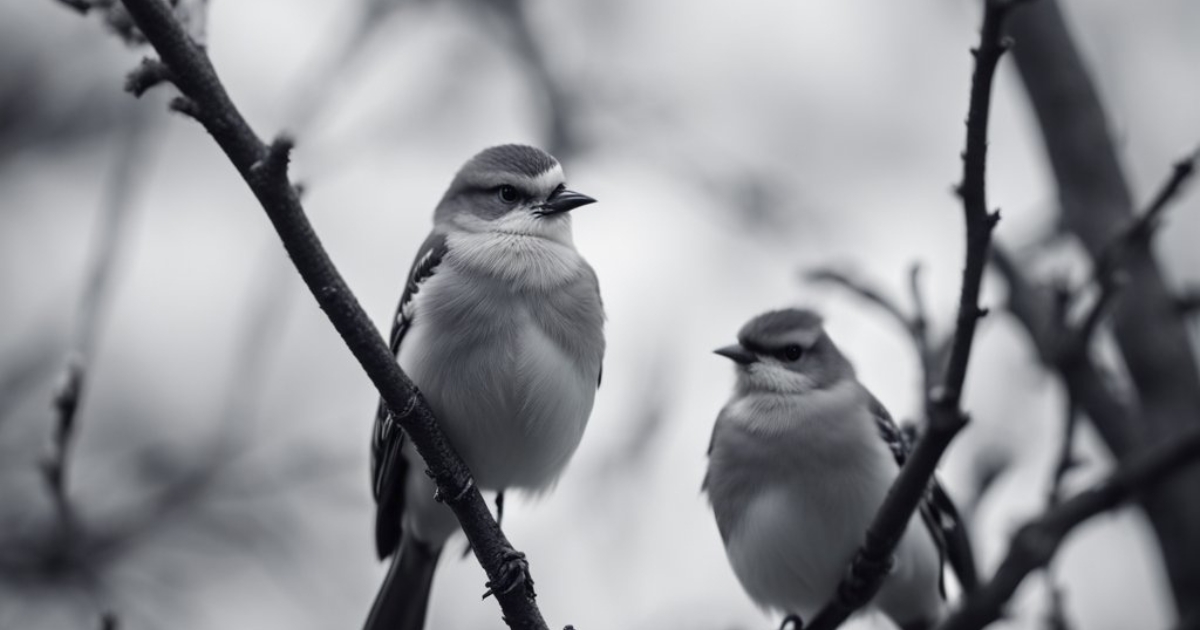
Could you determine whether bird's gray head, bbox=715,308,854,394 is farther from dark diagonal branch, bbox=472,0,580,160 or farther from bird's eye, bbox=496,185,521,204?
dark diagonal branch, bbox=472,0,580,160

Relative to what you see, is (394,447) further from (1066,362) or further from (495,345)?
(1066,362)

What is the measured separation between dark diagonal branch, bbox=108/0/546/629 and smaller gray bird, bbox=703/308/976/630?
7.06ft

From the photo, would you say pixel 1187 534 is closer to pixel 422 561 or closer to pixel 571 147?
pixel 422 561

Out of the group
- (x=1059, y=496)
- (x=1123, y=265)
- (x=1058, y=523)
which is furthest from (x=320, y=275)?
(x=1123, y=265)

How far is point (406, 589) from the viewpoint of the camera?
6141 millimetres

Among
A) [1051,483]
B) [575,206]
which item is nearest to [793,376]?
[575,206]

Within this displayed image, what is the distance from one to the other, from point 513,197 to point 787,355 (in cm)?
176

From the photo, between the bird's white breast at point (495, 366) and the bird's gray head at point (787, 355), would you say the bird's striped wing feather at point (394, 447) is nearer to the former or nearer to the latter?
the bird's white breast at point (495, 366)

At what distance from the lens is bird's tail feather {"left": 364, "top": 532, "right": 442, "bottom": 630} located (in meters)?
6.08

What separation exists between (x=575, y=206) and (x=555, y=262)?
0.38 meters

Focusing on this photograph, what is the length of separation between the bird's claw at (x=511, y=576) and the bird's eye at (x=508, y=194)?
2189 mm

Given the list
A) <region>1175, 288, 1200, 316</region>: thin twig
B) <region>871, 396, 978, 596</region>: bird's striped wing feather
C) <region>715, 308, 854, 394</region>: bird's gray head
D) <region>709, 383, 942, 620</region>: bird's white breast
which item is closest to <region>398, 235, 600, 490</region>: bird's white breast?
<region>709, 383, 942, 620</region>: bird's white breast

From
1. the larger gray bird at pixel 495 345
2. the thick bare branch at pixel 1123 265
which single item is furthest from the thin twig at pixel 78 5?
Answer: the thick bare branch at pixel 1123 265

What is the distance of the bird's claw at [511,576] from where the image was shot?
4.04 meters
